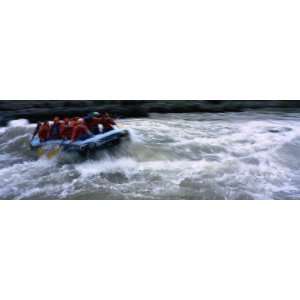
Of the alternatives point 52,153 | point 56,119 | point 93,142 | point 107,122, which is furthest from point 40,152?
point 107,122

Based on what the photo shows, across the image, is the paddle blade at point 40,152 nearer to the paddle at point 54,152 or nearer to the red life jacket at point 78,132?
the paddle at point 54,152

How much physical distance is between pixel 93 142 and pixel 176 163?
29.5 inches

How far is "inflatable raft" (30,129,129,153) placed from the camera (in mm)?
3072

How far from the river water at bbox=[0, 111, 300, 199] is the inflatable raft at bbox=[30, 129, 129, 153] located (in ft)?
0.22

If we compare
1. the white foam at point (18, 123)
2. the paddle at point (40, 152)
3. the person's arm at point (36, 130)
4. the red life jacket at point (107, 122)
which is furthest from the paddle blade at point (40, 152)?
the red life jacket at point (107, 122)

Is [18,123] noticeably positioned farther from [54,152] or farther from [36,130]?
[54,152]

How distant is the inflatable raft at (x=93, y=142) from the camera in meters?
3.07

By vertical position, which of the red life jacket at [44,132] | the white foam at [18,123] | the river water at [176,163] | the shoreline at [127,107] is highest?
the shoreline at [127,107]

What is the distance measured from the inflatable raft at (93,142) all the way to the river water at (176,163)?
68 millimetres

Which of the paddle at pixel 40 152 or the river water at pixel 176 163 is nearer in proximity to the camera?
the river water at pixel 176 163

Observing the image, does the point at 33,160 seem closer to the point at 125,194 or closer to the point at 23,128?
the point at 23,128

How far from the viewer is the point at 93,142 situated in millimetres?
3086

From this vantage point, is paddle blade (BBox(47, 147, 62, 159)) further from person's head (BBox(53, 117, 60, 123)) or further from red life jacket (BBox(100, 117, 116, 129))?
red life jacket (BBox(100, 117, 116, 129))

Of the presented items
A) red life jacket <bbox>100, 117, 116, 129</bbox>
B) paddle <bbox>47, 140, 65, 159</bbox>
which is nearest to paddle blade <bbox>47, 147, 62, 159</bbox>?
paddle <bbox>47, 140, 65, 159</bbox>
